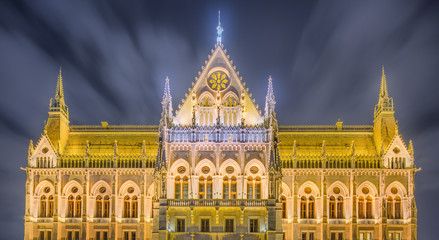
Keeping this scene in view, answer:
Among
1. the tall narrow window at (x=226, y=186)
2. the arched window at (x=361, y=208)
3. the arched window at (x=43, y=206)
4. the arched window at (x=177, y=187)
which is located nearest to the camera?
the arched window at (x=177, y=187)

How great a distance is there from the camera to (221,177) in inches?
2955

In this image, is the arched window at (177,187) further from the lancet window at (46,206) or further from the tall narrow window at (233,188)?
the lancet window at (46,206)

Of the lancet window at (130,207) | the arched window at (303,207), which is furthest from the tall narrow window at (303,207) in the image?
the lancet window at (130,207)

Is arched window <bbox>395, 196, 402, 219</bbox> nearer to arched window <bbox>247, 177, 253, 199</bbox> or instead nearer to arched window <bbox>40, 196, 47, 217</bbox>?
arched window <bbox>247, 177, 253, 199</bbox>

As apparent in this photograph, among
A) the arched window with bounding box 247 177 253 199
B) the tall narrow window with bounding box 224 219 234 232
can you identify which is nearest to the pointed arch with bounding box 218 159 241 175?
the arched window with bounding box 247 177 253 199

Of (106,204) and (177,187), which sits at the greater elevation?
(177,187)

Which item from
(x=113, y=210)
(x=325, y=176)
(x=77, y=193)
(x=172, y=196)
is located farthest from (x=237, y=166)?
(x=77, y=193)

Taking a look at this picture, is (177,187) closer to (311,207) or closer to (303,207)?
(303,207)

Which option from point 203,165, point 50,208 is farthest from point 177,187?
point 50,208

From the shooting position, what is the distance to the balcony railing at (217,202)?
237 ft

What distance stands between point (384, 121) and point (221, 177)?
29098 mm

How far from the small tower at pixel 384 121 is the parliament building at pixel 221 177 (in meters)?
0.16

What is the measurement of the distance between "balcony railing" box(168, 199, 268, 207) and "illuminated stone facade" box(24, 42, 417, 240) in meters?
0.14

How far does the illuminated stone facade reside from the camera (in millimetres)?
73312
